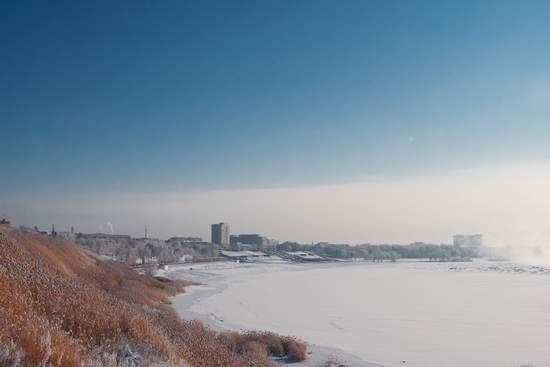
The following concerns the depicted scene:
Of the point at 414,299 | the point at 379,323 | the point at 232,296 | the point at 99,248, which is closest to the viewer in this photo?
the point at 379,323

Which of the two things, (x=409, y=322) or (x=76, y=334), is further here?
(x=409, y=322)

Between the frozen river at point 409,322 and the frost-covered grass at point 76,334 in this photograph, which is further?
the frozen river at point 409,322

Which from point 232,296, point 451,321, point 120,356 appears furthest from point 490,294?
point 120,356

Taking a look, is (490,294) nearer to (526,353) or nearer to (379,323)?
(379,323)

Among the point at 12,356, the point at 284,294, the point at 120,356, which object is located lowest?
the point at 284,294

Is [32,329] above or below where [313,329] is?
above

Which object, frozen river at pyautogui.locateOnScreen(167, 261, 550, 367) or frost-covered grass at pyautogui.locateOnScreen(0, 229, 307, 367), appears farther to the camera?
frozen river at pyautogui.locateOnScreen(167, 261, 550, 367)

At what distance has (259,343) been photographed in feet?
54.4

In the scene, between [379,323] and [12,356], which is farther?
[379,323]

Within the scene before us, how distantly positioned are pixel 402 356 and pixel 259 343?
5.74 meters

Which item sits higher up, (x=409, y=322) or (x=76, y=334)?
(x=76, y=334)

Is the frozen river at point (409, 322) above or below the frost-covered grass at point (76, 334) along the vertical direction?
below

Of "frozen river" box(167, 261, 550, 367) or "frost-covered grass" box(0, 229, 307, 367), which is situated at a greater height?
"frost-covered grass" box(0, 229, 307, 367)

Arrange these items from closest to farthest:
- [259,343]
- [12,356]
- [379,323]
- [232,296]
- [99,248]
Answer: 1. [12,356]
2. [259,343]
3. [379,323]
4. [232,296]
5. [99,248]
